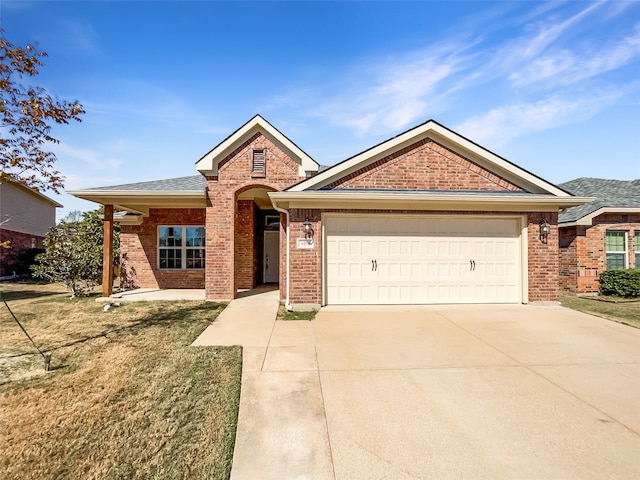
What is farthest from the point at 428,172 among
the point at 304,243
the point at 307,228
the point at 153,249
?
the point at 153,249

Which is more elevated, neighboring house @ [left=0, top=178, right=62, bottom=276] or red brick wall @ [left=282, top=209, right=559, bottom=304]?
neighboring house @ [left=0, top=178, right=62, bottom=276]

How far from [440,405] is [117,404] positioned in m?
3.73

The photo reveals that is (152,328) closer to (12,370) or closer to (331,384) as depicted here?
(12,370)

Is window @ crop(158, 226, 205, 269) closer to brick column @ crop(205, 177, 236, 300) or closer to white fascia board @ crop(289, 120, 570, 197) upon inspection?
brick column @ crop(205, 177, 236, 300)

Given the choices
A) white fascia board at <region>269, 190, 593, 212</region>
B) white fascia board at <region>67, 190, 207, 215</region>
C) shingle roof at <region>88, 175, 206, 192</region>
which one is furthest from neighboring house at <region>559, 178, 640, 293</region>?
shingle roof at <region>88, 175, 206, 192</region>

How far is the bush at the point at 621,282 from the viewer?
1131cm

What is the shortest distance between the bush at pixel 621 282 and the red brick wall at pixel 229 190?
11.8m

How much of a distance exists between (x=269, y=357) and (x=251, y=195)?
25.8 ft

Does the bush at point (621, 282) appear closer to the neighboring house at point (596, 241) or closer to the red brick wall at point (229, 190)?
the neighboring house at point (596, 241)

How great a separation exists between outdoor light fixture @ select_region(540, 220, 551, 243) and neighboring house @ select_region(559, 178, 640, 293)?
159 inches

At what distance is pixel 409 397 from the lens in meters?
3.93

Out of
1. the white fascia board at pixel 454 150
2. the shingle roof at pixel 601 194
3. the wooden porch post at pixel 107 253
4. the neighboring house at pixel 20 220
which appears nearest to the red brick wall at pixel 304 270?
the white fascia board at pixel 454 150

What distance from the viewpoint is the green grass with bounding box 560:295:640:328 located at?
314 inches

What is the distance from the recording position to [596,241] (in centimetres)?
1220
